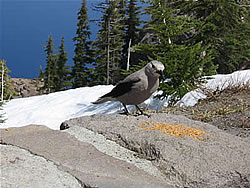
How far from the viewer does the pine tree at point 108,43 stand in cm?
2255

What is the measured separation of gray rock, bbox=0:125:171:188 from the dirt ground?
206 cm

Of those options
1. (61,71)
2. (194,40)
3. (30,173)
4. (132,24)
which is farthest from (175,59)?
(61,71)

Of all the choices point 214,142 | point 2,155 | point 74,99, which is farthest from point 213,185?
point 74,99

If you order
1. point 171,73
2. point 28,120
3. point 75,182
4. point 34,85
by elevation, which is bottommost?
point 34,85

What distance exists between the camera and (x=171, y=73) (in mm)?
8070

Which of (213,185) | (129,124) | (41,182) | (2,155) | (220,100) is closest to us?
(41,182)

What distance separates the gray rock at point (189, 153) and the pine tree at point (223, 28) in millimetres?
8442

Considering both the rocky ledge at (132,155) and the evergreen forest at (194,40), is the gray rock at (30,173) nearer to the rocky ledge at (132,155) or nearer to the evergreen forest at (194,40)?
the rocky ledge at (132,155)

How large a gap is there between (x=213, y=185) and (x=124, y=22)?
92.5 feet

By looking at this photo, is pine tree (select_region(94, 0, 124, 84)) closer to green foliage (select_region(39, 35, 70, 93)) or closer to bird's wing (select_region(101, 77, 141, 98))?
green foliage (select_region(39, 35, 70, 93))

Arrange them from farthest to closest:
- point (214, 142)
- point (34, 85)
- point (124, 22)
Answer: point (34, 85) < point (124, 22) < point (214, 142)

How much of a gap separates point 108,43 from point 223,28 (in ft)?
45.6

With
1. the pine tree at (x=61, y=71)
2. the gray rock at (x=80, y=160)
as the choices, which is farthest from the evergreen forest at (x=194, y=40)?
the pine tree at (x=61, y=71)

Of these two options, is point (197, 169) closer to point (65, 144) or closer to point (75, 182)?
point (75, 182)
